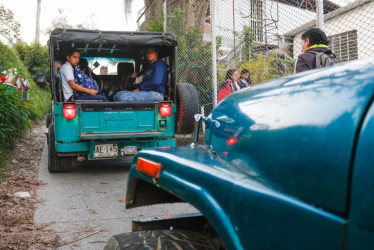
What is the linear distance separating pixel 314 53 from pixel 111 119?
3.28 meters

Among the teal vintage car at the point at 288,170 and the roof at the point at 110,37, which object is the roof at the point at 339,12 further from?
the teal vintage car at the point at 288,170

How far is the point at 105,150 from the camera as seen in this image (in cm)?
637

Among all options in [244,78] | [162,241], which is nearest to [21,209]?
[162,241]

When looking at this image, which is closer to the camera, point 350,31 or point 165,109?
point 165,109

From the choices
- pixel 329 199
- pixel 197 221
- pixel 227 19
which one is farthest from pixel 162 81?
pixel 329 199

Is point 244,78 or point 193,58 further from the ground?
point 193,58

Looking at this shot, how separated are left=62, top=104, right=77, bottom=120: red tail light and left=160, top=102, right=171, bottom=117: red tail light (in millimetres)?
1425

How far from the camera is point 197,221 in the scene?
2164mm

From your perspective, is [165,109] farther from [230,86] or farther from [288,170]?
[288,170]

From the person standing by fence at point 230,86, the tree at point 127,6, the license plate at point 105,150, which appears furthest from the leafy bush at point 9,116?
the tree at point 127,6

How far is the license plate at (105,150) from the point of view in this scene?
20.8 feet

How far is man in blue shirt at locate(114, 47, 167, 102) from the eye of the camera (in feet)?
21.9

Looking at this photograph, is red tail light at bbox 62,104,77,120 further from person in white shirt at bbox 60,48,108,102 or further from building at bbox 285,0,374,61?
building at bbox 285,0,374,61

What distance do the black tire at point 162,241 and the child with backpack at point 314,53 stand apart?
3.43 m
